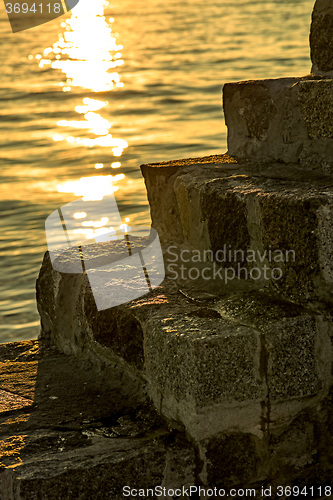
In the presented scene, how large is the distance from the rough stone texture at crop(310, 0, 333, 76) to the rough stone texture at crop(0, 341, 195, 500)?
1.08 metres

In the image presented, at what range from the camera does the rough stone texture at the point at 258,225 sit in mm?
1805

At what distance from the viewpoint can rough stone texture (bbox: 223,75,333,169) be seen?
206 centimetres

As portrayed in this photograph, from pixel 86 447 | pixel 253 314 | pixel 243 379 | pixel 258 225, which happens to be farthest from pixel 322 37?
pixel 86 447

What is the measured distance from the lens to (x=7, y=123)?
791cm

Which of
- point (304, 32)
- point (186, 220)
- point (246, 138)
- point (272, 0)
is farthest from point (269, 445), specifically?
point (272, 0)

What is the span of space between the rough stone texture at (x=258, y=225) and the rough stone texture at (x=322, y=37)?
308 mm

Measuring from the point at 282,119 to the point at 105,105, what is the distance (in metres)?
6.10

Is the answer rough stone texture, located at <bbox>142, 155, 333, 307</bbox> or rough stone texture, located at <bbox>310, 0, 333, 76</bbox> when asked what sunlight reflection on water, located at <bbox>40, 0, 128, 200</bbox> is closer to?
rough stone texture, located at <bbox>142, 155, 333, 307</bbox>

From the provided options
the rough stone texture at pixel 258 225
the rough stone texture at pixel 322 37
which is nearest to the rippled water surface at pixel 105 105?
the rough stone texture at pixel 258 225

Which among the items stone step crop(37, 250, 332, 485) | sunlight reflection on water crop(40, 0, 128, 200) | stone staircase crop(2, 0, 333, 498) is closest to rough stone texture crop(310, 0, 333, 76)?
stone staircase crop(2, 0, 333, 498)

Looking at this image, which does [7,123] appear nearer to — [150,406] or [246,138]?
[246,138]

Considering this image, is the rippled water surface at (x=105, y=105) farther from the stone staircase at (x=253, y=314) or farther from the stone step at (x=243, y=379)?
the stone step at (x=243, y=379)

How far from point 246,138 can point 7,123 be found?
5861 millimetres

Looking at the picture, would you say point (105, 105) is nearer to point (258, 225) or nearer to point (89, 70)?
point (89, 70)
